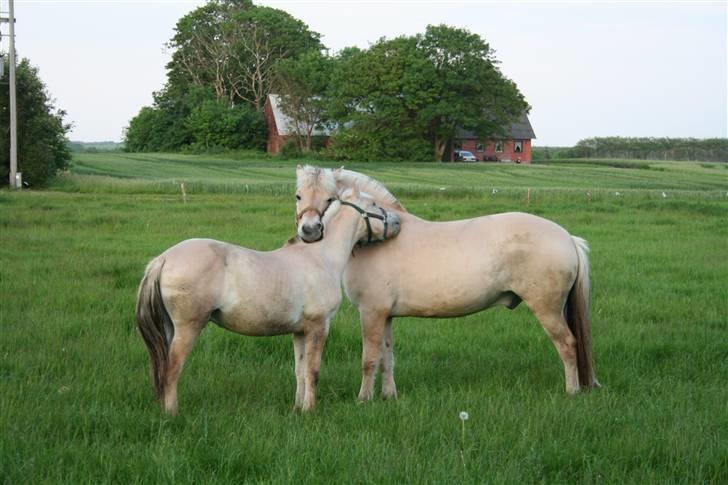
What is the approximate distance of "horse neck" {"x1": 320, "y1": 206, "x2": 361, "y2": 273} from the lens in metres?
6.37

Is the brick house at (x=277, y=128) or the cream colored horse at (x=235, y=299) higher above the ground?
the brick house at (x=277, y=128)

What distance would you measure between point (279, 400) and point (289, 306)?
953mm

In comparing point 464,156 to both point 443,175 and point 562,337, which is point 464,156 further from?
point 562,337

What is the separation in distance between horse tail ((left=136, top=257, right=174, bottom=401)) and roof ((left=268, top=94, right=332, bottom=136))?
228 ft

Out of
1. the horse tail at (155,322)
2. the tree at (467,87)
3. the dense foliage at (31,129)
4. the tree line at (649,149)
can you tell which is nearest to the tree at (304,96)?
the tree at (467,87)

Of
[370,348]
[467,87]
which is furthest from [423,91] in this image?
[370,348]

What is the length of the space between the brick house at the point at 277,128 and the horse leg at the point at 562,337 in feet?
222

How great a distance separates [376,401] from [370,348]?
519 mm

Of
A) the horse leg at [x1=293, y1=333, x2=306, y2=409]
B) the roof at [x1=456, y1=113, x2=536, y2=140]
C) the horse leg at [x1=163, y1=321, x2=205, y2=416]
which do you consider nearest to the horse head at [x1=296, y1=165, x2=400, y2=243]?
the horse leg at [x1=293, y1=333, x2=306, y2=409]

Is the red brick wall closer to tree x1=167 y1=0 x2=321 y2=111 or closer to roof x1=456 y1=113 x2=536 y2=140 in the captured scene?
roof x1=456 y1=113 x2=536 y2=140

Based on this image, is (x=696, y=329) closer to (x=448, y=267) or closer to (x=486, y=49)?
(x=448, y=267)

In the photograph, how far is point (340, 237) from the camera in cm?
646

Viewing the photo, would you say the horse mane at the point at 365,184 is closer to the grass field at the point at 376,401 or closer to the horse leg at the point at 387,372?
the horse leg at the point at 387,372

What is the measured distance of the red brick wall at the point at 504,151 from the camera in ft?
268
